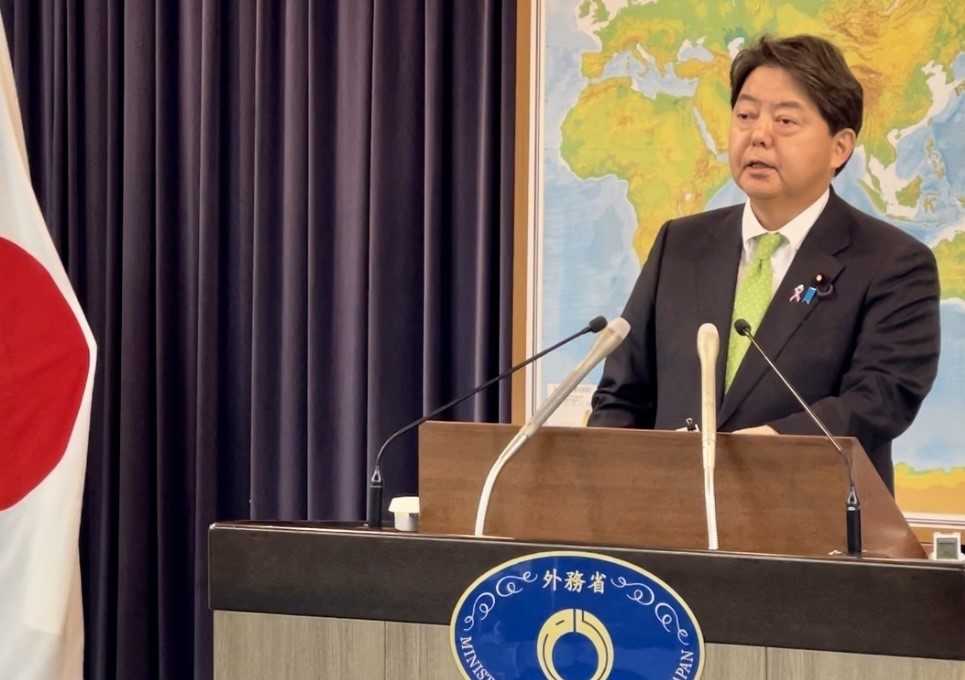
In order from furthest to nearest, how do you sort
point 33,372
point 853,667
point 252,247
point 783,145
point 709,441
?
point 252,247, point 33,372, point 783,145, point 709,441, point 853,667

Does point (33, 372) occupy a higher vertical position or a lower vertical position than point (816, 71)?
lower

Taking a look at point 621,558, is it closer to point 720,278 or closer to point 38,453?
point 720,278

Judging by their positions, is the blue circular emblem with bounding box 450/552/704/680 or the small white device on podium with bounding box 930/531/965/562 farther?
the small white device on podium with bounding box 930/531/965/562

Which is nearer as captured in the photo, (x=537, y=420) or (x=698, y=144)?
(x=537, y=420)

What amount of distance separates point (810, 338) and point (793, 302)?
9cm

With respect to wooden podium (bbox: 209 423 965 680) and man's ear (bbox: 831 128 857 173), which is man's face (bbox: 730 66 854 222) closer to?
man's ear (bbox: 831 128 857 173)

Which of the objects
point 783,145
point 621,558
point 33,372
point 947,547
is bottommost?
point 947,547

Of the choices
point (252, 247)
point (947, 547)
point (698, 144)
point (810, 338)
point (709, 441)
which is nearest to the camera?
point (709, 441)

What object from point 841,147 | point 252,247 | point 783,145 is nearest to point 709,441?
point 783,145

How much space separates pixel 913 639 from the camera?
58.6 inches

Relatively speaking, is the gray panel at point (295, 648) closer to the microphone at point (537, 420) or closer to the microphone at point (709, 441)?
the microphone at point (537, 420)

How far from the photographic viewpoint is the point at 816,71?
3.02 meters

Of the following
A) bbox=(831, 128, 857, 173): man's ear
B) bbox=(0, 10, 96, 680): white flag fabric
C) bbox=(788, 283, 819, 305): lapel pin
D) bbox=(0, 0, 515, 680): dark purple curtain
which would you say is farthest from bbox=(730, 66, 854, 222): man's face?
bbox=(0, 10, 96, 680): white flag fabric

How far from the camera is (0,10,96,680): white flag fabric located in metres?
3.13
